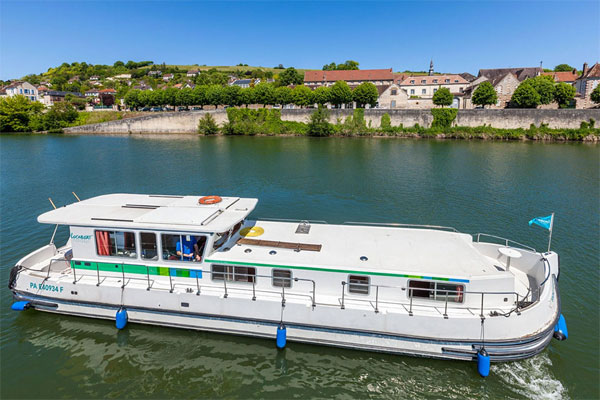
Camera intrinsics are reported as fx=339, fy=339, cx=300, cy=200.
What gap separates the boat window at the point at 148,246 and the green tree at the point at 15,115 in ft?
287

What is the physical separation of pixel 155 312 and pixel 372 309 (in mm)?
6551

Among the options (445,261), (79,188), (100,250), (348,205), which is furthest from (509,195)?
(79,188)

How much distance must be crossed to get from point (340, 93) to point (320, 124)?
12714mm

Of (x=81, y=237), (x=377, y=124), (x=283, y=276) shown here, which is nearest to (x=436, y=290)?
(x=283, y=276)

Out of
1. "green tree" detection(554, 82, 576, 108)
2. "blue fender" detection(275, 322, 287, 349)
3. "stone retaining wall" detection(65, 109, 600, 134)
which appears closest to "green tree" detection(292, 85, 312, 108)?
"stone retaining wall" detection(65, 109, 600, 134)

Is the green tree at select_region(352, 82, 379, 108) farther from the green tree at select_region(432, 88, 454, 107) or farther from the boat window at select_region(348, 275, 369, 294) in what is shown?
the boat window at select_region(348, 275, 369, 294)

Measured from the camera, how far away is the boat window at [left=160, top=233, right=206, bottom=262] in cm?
1031

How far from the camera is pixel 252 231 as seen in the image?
1201cm

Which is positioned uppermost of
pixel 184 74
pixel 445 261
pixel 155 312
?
pixel 184 74

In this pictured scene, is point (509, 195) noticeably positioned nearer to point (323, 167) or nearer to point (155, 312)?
point (323, 167)

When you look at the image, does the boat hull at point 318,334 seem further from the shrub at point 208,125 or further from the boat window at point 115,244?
the shrub at point 208,125

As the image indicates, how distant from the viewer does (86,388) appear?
8859 mm

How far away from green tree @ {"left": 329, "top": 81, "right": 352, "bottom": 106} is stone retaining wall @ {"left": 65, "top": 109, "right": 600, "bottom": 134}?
8149 millimetres

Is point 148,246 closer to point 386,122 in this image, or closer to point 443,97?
point 386,122
